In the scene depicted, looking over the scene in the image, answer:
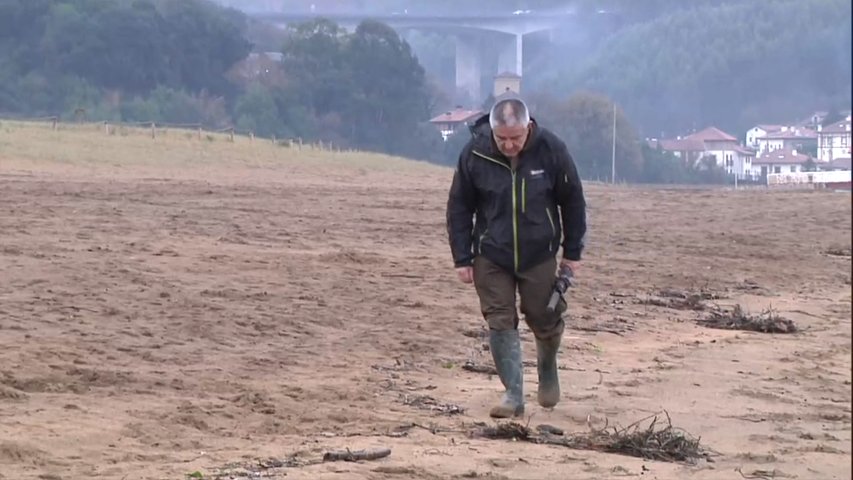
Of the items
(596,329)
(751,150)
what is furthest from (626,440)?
(751,150)

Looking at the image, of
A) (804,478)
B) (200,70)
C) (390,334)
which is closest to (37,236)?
(390,334)

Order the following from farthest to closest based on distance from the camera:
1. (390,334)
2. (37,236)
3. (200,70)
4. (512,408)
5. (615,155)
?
(200,70)
(615,155)
(37,236)
(390,334)
(512,408)

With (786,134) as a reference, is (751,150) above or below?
below

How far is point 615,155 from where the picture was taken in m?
24.4

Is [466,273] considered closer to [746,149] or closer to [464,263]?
[464,263]

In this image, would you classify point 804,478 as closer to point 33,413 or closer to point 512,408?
point 512,408

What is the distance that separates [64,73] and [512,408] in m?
38.8

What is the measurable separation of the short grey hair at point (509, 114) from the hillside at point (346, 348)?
4.50 ft

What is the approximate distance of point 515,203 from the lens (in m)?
6.78

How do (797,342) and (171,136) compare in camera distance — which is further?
(171,136)

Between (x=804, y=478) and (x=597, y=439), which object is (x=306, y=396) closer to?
(x=597, y=439)

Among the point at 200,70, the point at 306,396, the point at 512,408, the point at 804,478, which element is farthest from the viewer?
the point at 200,70

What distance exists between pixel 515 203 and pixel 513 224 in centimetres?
11

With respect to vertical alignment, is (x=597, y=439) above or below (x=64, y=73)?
below
